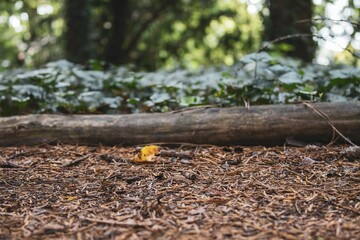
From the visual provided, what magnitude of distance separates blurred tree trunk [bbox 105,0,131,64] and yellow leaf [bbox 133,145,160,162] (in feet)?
20.4

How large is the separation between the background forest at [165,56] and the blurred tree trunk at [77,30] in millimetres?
18

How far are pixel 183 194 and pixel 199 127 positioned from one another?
0.95 m

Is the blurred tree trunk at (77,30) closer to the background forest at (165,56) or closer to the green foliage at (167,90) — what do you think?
the background forest at (165,56)

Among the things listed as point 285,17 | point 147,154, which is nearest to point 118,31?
point 285,17

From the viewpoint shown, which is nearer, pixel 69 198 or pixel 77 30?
pixel 69 198

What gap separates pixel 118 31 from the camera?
8.21m

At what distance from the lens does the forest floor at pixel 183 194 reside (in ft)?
4.83

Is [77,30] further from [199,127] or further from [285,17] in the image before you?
[199,127]

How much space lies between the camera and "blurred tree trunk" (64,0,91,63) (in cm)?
620

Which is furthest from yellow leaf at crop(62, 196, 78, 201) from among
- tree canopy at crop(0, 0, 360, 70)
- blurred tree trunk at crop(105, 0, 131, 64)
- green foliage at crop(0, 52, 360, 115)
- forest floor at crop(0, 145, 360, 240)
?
blurred tree trunk at crop(105, 0, 131, 64)

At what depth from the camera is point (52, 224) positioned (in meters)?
1.53

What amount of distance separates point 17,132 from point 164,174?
1.47 m

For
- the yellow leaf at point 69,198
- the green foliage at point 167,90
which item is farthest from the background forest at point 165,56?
the yellow leaf at point 69,198

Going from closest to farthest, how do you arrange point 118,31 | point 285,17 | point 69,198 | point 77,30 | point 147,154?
1. point 69,198
2. point 147,154
3. point 285,17
4. point 77,30
5. point 118,31
